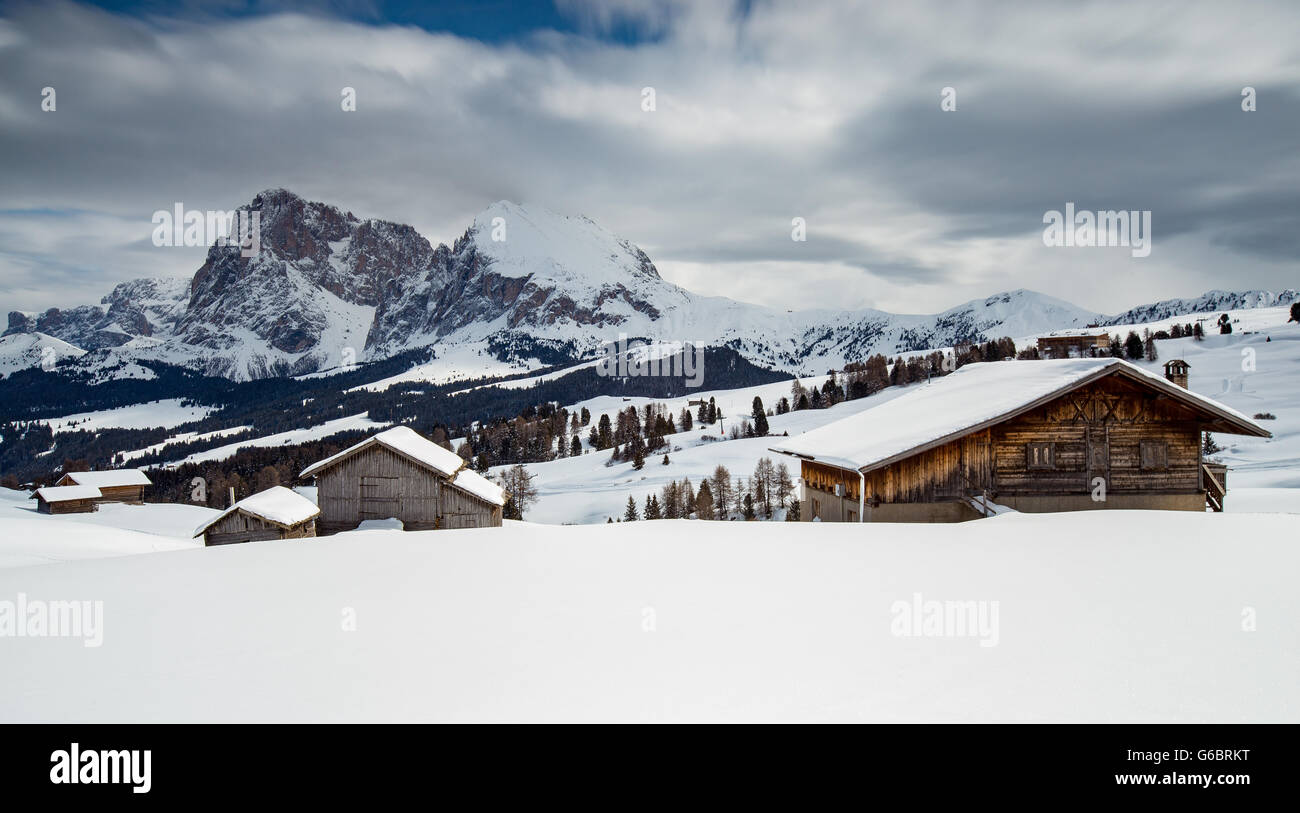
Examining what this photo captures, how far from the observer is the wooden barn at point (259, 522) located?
38.8 metres

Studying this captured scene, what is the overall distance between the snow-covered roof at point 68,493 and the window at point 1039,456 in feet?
340

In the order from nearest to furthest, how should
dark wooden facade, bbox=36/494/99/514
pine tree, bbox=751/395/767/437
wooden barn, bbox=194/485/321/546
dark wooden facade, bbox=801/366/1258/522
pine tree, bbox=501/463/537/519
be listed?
dark wooden facade, bbox=801/366/1258/522
wooden barn, bbox=194/485/321/546
dark wooden facade, bbox=36/494/99/514
pine tree, bbox=501/463/537/519
pine tree, bbox=751/395/767/437

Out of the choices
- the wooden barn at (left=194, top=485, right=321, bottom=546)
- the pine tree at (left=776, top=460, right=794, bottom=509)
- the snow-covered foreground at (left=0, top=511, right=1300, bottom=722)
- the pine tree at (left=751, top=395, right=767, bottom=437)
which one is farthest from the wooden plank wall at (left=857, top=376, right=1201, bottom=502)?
the pine tree at (left=751, top=395, right=767, bottom=437)

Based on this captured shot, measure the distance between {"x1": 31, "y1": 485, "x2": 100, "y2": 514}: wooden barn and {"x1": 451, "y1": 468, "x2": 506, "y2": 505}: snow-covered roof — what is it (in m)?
70.7

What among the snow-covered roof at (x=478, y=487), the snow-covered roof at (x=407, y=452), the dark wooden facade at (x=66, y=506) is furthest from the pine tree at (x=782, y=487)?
the dark wooden facade at (x=66, y=506)

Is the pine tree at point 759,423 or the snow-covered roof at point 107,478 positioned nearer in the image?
the snow-covered roof at point 107,478

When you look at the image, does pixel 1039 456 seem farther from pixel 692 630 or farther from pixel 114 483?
pixel 114 483

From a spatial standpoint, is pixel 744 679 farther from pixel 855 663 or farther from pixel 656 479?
pixel 656 479

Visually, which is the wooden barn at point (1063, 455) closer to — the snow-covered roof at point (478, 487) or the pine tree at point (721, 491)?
the snow-covered roof at point (478, 487)

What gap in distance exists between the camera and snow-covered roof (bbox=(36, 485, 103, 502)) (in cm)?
8175

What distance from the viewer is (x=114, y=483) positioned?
297 feet

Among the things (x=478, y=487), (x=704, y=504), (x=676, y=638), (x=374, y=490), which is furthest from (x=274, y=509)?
(x=704, y=504)

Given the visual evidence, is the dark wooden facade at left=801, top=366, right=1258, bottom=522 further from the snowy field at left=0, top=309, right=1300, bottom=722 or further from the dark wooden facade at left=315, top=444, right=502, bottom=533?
the dark wooden facade at left=315, top=444, right=502, bottom=533

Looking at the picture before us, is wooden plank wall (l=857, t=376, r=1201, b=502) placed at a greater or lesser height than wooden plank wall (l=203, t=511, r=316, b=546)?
greater
